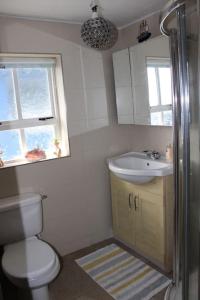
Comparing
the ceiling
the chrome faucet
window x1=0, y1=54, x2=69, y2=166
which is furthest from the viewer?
the chrome faucet

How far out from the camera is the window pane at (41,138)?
2342mm

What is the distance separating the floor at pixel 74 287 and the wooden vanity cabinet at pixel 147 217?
1.14 ft

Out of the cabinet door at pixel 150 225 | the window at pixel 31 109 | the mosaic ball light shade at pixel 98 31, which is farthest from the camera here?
the window at pixel 31 109

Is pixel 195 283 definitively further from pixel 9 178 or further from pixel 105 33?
pixel 9 178

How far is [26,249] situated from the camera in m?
1.85

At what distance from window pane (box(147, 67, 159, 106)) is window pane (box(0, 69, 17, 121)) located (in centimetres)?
117

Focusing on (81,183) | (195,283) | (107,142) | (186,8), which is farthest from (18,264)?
(186,8)

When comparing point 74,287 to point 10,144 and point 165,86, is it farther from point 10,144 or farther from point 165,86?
point 165,86

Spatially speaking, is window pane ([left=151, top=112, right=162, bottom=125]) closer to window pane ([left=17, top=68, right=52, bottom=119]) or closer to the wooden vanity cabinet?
the wooden vanity cabinet

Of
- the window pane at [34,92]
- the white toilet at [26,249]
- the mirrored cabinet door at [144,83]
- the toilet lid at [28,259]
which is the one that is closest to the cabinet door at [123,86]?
the mirrored cabinet door at [144,83]

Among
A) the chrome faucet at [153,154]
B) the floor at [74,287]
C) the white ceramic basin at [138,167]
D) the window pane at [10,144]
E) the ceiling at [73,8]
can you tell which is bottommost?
the floor at [74,287]

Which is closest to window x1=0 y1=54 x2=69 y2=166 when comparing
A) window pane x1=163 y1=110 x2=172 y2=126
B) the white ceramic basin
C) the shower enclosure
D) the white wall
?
the white wall

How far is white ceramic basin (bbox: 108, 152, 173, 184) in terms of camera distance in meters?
1.98

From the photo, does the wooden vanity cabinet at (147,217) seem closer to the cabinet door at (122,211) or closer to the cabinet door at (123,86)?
the cabinet door at (122,211)
